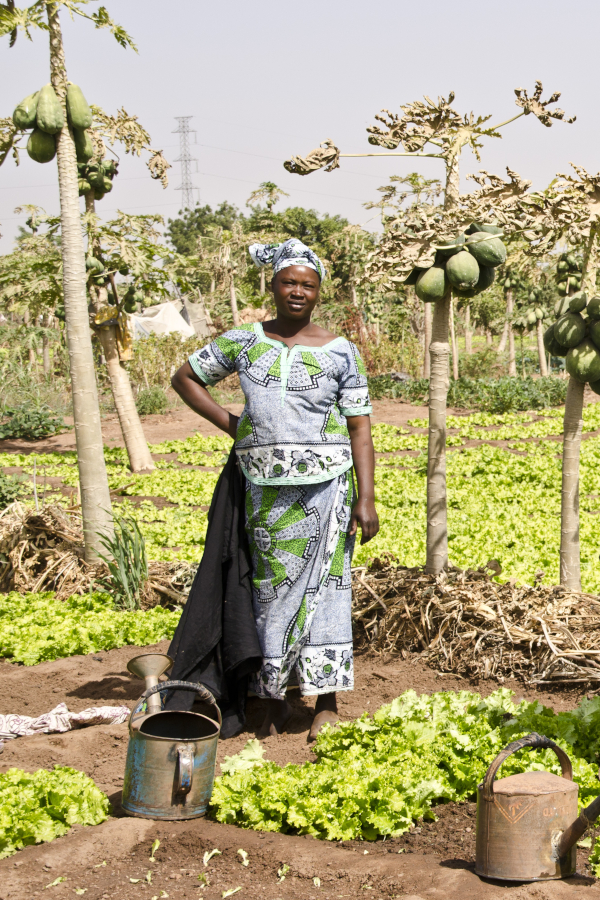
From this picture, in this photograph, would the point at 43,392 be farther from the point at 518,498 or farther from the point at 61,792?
the point at 61,792

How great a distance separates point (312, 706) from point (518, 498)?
597 cm

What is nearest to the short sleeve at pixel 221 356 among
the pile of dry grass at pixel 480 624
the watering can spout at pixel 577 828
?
the pile of dry grass at pixel 480 624

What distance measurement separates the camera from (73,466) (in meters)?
13.1

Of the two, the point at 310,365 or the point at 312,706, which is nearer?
the point at 310,365

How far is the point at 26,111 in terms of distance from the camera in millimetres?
6594

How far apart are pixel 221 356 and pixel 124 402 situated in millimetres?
8541

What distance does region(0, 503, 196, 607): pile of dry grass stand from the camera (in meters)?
5.94

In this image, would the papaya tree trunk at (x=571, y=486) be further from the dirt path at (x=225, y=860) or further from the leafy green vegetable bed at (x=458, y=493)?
the dirt path at (x=225, y=860)

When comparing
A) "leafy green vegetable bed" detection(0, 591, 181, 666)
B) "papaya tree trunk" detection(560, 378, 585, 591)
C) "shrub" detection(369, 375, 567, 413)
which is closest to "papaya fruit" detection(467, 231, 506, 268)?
"papaya tree trunk" detection(560, 378, 585, 591)

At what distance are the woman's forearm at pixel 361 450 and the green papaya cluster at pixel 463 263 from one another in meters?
0.92

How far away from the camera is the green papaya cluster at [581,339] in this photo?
4449 mm

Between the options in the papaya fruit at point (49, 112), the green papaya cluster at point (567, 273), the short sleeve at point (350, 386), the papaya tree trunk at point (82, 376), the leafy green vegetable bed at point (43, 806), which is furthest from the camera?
the green papaya cluster at point (567, 273)

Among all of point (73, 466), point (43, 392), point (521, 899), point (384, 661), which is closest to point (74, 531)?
point (384, 661)

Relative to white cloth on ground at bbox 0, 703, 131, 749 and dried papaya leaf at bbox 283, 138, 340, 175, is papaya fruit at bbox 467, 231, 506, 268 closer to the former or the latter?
dried papaya leaf at bbox 283, 138, 340, 175
